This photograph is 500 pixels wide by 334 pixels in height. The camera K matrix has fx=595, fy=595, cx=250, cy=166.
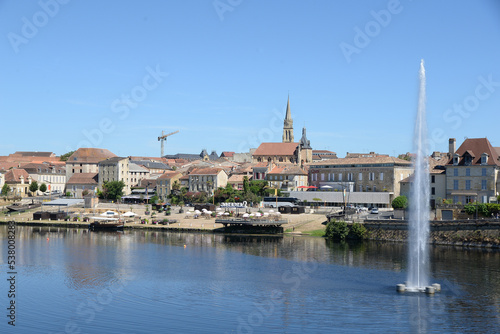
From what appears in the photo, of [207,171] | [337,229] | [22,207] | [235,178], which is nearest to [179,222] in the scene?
[337,229]

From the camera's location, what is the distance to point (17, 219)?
10694 cm

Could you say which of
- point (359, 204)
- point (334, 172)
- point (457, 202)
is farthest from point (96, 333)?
point (334, 172)

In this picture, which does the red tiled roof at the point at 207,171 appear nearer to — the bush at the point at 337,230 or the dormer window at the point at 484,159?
the bush at the point at 337,230

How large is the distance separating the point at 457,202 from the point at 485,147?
9.02 meters

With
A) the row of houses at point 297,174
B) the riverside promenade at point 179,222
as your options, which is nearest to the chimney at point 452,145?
the row of houses at point 297,174

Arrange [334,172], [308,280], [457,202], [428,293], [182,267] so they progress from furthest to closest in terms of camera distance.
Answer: [334,172]
[457,202]
[182,267]
[308,280]
[428,293]

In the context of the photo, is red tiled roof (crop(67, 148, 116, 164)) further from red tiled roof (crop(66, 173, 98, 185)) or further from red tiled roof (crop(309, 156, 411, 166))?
red tiled roof (crop(309, 156, 411, 166))

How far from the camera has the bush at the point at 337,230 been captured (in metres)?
78.9

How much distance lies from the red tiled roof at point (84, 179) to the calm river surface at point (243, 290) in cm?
7195

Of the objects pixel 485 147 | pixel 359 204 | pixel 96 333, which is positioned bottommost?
pixel 96 333

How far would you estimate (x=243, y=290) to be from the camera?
46188 millimetres

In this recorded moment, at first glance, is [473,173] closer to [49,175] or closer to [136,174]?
[136,174]

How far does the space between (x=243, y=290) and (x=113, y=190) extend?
89166 mm

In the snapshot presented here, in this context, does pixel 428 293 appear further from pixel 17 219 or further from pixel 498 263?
pixel 17 219
